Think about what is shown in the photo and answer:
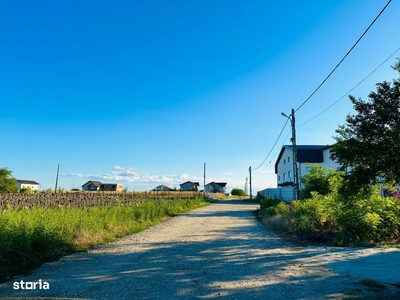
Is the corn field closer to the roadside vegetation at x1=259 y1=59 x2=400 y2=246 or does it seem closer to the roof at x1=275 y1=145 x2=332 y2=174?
the roadside vegetation at x1=259 y1=59 x2=400 y2=246

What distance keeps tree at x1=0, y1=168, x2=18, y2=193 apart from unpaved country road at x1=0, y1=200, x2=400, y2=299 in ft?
177

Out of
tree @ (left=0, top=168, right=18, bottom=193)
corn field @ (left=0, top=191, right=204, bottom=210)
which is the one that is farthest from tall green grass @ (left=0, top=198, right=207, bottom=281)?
tree @ (left=0, top=168, right=18, bottom=193)

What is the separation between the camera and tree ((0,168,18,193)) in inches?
2087

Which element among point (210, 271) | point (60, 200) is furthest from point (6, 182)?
point (210, 271)

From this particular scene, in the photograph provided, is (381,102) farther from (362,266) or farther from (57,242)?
(57,242)

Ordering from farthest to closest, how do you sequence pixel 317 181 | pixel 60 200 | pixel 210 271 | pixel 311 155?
pixel 311 155 → pixel 60 200 → pixel 317 181 → pixel 210 271

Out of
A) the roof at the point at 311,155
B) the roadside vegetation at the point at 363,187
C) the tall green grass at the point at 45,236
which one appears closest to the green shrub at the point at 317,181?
the roadside vegetation at the point at 363,187

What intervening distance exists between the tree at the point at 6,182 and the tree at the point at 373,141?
5991 cm

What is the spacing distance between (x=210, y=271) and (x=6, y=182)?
197 feet

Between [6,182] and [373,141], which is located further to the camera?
[6,182]

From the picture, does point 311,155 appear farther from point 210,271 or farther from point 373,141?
point 210,271

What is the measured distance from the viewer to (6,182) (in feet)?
178

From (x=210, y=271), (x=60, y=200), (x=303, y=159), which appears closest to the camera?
(x=210, y=271)

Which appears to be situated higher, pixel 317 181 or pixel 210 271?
pixel 317 181
